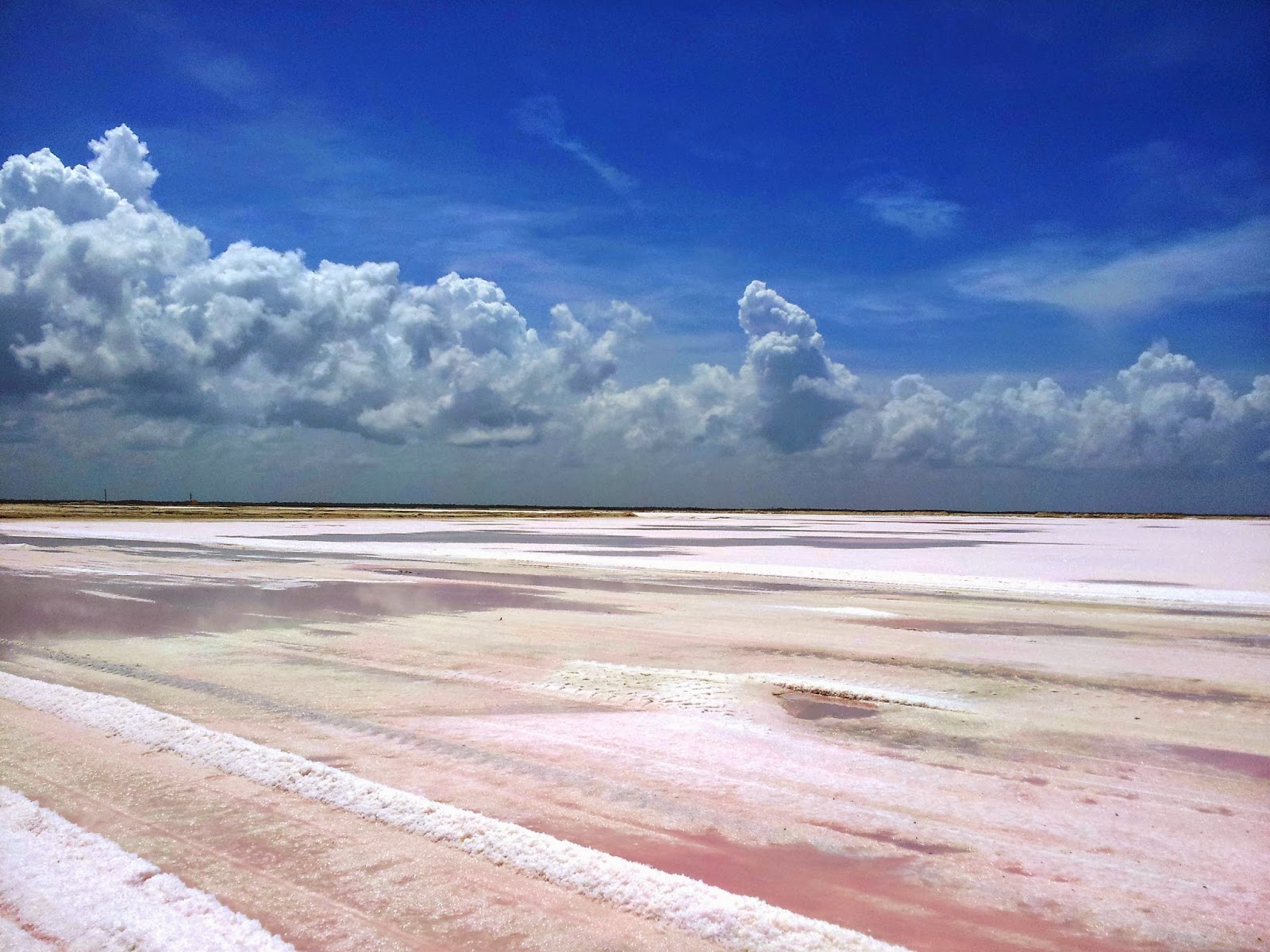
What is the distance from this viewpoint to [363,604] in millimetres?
16219

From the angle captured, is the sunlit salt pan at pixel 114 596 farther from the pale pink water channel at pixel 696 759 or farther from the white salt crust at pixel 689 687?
the white salt crust at pixel 689 687

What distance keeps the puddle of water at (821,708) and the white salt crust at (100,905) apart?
5384 mm

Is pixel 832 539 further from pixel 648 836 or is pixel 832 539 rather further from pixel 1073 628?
pixel 648 836

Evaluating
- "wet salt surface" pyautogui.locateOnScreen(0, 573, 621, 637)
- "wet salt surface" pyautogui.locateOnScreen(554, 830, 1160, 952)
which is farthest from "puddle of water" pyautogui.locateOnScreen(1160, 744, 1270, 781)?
"wet salt surface" pyautogui.locateOnScreen(0, 573, 621, 637)

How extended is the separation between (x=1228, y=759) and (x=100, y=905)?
8.05 metres

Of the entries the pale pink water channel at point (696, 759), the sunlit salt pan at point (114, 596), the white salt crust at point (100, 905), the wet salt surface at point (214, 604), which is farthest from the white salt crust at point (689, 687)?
the sunlit salt pan at point (114, 596)

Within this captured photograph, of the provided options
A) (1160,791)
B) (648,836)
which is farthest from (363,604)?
(1160,791)

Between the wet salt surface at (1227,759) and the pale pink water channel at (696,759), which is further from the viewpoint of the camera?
the wet salt surface at (1227,759)

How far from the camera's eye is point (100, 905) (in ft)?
13.8

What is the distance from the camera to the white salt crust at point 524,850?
398cm

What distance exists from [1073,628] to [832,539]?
112 feet

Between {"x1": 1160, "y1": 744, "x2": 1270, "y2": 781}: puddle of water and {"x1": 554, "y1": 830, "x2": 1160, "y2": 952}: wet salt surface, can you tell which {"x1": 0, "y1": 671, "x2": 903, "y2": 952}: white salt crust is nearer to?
{"x1": 554, "y1": 830, "x2": 1160, "y2": 952}: wet salt surface

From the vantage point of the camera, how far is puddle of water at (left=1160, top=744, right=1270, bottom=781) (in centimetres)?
663

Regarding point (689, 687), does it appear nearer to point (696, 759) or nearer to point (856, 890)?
point (696, 759)
